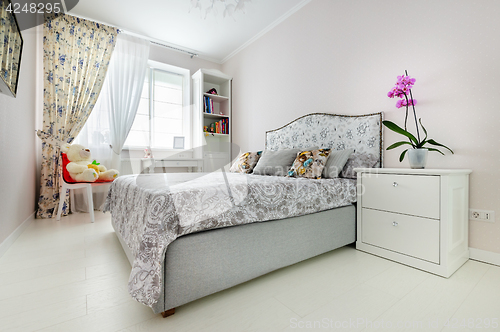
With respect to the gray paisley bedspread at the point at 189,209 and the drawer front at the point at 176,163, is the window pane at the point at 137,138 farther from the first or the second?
the gray paisley bedspread at the point at 189,209

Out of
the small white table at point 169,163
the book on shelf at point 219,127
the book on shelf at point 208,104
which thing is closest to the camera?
the small white table at point 169,163

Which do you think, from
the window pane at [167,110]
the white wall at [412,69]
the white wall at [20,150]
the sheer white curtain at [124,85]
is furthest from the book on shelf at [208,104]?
the white wall at [20,150]

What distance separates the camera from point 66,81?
321cm

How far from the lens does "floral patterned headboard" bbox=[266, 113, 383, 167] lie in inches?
88.4

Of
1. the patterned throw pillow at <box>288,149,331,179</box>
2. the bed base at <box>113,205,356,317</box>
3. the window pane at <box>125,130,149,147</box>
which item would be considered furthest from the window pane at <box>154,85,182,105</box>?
the bed base at <box>113,205,356,317</box>

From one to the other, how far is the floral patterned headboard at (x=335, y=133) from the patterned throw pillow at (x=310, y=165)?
38 cm

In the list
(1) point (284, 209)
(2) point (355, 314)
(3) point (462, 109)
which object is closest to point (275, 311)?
(2) point (355, 314)

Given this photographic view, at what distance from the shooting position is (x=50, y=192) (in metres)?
3.05

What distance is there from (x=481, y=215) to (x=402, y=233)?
61cm

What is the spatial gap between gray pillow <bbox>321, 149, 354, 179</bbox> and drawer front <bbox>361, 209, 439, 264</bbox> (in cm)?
41

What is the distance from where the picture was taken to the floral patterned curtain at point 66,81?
306cm

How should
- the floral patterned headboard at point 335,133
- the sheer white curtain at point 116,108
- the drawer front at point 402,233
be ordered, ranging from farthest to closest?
1. the sheer white curtain at point 116,108
2. the floral patterned headboard at point 335,133
3. the drawer front at point 402,233

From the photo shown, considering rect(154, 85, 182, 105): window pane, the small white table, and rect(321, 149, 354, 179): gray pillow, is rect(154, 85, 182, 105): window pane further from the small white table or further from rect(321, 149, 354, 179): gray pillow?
rect(321, 149, 354, 179): gray pillow

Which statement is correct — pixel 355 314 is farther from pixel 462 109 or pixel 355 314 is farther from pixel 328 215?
pixel 462 109
